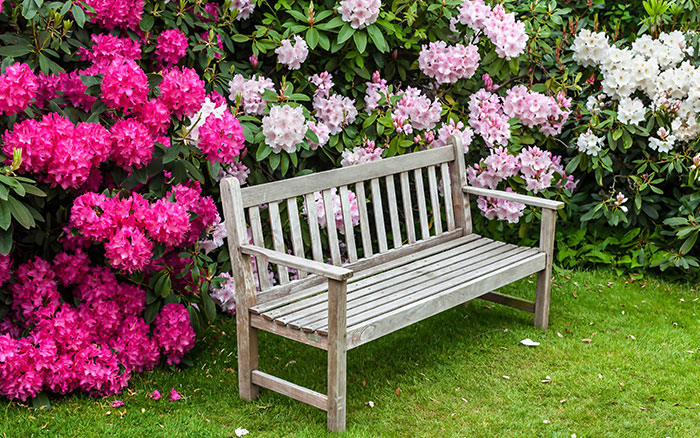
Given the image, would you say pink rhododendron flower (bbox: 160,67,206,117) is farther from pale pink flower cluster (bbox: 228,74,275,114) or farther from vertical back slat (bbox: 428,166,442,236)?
vertical back slat (bbox: 428,166,442,236)

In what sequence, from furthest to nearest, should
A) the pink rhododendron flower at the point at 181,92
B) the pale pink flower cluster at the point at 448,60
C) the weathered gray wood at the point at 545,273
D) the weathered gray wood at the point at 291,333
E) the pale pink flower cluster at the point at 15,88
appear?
the pale pink flower cluster at the point at 448,60, the weathered gray wood at the point at 545,273, the pink rhododendron flower at the point at 181,92, the weathered gray wood at the point at 291,333, the pale pink flower cluster at the point at 15,88

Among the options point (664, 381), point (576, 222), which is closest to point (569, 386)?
point (664, 381)

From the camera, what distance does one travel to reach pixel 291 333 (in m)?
3.37

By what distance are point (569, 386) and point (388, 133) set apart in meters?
1.72

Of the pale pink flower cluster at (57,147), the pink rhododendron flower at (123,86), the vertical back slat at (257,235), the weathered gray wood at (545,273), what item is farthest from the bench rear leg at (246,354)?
the weathered gray wood at (545,273)

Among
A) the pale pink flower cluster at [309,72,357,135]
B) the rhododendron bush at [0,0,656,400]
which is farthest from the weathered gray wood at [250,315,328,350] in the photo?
the pale pink flower cluster at [309,72,357,135]

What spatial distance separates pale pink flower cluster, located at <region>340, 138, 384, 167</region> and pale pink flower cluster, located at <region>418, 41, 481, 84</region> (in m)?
0.62

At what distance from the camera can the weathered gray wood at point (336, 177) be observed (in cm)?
355

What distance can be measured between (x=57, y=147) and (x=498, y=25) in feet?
9.01

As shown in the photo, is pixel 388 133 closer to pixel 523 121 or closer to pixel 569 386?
pixel 523 121

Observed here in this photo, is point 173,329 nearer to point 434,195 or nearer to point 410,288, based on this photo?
point 410,288

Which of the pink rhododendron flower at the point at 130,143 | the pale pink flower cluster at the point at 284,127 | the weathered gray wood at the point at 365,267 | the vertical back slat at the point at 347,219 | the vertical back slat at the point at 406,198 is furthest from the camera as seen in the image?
the vertical back slat at the point at 406,198

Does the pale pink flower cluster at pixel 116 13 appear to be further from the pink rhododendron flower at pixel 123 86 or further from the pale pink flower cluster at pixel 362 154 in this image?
the pale pink flower cluster at pixel 362 154

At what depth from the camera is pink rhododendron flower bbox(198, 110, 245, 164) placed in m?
3.59
